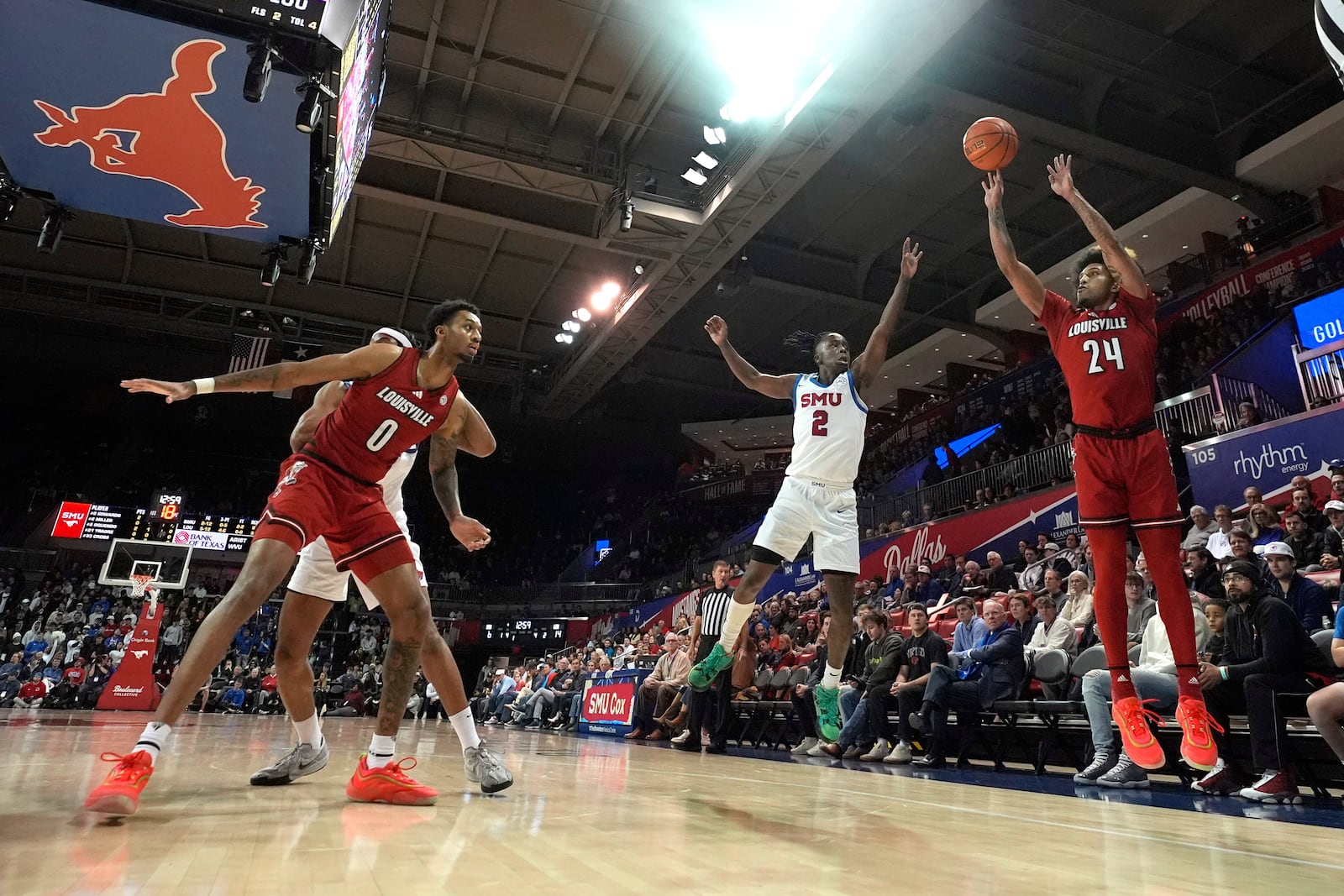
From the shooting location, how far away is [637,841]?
1987 mm

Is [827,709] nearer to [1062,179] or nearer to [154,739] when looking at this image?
[1062,179]

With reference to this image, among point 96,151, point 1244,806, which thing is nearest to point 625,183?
point 96,151

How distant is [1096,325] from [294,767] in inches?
151

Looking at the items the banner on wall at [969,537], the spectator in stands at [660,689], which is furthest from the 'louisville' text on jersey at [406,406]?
the banner on wall at [969,537]

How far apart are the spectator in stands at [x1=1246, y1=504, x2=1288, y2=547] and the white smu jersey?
5.40m

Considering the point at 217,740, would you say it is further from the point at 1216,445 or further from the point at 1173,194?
the point at 1173,194

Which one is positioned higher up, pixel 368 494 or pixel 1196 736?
pixel 368 494

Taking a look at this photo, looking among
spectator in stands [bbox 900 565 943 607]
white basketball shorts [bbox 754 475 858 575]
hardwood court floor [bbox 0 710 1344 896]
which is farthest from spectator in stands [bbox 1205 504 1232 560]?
white basketball shorts [bbox 754 475 858 575]

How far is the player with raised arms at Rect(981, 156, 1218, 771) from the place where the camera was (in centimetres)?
332

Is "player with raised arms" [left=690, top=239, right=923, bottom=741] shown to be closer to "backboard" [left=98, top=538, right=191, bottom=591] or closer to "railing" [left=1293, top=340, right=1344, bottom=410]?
"railing" [left=1293, top=340, right=1344, bottom=410]

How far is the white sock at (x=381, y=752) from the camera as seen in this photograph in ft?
8.95

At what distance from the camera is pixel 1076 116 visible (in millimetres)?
12625

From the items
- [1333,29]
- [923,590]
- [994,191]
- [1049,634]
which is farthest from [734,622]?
[923,590]

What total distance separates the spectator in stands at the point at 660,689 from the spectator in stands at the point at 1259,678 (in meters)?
5.83
